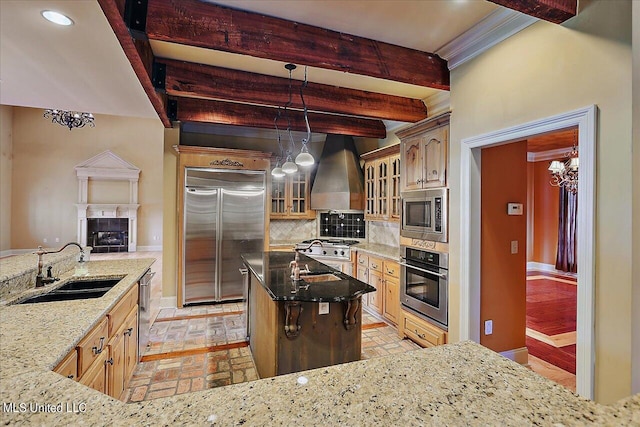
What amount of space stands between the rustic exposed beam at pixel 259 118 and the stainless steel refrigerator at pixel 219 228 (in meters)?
1.02

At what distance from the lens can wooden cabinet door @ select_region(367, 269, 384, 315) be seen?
4.22m

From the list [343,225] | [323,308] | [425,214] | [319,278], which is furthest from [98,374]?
[343,225]

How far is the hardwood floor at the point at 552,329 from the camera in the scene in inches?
117

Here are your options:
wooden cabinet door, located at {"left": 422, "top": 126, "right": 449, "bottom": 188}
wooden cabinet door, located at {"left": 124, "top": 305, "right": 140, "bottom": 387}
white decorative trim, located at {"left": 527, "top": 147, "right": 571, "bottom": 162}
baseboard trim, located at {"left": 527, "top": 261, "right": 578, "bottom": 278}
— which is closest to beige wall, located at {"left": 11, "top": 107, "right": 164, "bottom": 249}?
wooden cabinet door, located at {"left": 124, "top": 305, "right": 140, "bottom": 387}

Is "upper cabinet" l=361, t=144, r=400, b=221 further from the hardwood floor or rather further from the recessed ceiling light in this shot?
the recessed ceiling light

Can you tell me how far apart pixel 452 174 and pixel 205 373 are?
116 inches

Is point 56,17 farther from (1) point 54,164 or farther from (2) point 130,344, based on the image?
(1) point 54,164

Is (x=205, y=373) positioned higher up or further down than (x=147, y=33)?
further down

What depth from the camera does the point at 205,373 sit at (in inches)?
114

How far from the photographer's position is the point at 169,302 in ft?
15.6

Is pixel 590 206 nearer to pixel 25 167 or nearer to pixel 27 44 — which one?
pixel 27 44

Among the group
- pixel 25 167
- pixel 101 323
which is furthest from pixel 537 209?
pixel 25 167

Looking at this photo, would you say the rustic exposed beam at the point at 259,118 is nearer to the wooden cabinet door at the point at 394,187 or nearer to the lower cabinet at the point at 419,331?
the wooden cabinet door at the point at 394,187

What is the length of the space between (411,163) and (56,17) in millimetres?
3197
